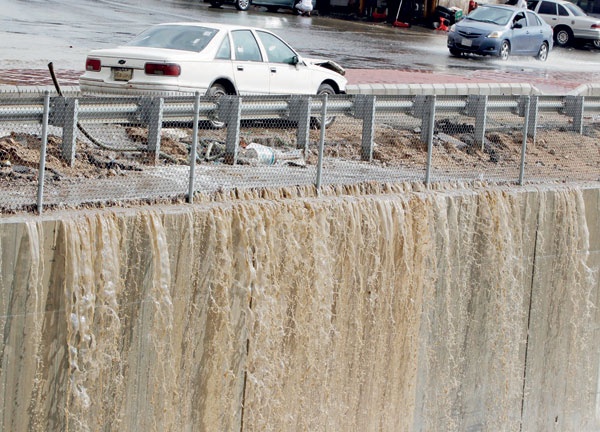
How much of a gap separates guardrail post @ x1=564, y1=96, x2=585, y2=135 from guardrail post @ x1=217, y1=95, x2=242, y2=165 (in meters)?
5.99

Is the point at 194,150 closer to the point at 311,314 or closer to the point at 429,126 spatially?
the point at 311,314

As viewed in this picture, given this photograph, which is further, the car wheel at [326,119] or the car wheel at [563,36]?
the car wheel at [563,36]

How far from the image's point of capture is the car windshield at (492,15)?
105 ft

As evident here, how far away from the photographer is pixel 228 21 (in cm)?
3259

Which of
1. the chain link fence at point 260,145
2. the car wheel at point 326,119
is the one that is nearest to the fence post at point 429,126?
the chain link fence at point 260,145

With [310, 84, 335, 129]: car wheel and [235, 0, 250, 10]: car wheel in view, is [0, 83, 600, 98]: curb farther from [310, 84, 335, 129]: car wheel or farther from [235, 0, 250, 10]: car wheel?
[235, 0, 250, 10]: car wheel

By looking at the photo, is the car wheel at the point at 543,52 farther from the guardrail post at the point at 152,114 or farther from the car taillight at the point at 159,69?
the guardrail post at the point at 152,114

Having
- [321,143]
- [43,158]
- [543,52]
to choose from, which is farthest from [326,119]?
[543,52]

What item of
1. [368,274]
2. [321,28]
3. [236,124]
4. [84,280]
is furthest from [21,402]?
[321,28]

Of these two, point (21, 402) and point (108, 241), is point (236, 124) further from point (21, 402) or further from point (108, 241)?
point (21, 402)

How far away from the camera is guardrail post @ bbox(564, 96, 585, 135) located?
15.2m

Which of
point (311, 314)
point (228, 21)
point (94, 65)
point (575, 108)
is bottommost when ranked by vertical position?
point (311, 314)

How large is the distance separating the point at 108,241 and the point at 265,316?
203cm

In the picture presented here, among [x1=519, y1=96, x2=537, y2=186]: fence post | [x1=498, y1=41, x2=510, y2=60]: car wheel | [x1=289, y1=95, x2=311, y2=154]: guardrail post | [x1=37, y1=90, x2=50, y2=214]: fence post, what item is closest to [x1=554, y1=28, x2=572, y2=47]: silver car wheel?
[x1=498, y1=41, x2=510, y2=60]: car wheel
